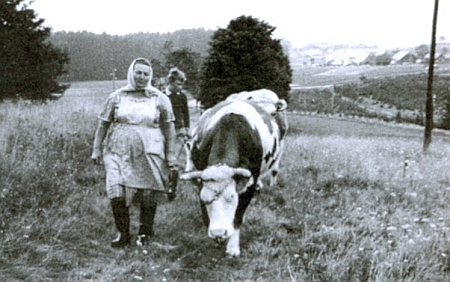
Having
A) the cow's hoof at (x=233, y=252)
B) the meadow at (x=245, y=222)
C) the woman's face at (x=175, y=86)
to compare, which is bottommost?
the cow's hoof at (x=233, y=252)

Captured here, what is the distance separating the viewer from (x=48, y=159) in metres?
7.68

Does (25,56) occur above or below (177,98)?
above

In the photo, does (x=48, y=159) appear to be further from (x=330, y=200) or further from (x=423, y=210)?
(x=423, y=210)

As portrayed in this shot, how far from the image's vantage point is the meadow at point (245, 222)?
4.79 metres

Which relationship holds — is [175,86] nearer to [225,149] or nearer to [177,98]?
[177,98]

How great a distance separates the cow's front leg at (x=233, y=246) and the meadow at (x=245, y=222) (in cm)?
10

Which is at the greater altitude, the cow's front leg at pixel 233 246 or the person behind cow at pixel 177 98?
the person behind cow at pixel 177 98

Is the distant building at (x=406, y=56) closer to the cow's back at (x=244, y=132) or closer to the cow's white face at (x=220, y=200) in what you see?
the cow's back at (x=244, y=132)

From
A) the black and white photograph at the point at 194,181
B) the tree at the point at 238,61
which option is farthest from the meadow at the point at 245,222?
the tree at the point at 238,61

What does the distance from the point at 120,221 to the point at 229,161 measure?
1550 mm

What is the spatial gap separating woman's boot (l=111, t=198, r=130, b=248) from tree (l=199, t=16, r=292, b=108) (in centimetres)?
699

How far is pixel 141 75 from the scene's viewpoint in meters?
5.53

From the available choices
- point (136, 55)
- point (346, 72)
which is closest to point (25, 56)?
point (136, 55)

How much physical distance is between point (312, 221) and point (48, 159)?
4.43 metres
